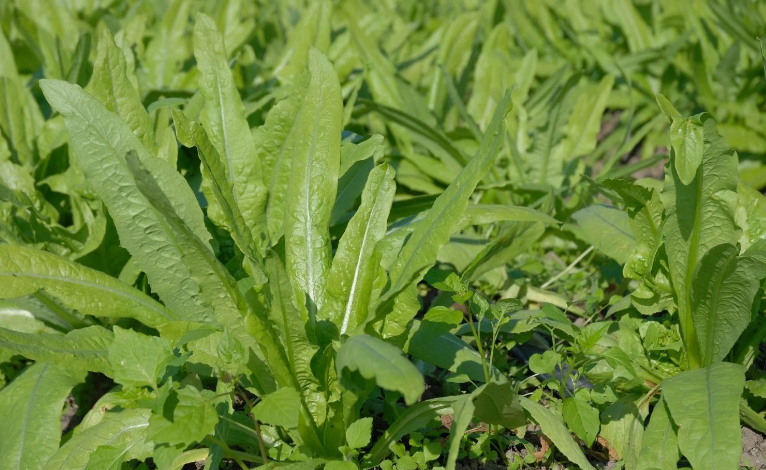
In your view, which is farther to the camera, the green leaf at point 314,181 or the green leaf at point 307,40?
the green leaf at point 307,40

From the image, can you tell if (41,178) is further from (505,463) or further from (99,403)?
(505,463)

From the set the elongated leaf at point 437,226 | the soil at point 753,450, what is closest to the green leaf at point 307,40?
the elongated leaf at point 437,226

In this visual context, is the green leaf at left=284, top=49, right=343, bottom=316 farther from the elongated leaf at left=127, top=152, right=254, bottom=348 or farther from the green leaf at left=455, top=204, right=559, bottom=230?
the green leaf at left=455, top=204, right=559, bottom=230

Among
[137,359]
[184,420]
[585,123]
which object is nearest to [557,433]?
[184,420]

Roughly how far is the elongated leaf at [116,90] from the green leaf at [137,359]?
2.65 ft

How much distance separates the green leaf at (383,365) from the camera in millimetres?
1241

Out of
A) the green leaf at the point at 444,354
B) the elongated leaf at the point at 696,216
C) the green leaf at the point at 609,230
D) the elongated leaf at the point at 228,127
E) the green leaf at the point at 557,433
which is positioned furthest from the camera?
the green leaf at the point at 609,230

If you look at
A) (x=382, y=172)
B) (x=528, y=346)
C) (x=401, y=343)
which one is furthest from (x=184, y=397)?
(x=528, y=346)

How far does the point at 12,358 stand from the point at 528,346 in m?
1.61

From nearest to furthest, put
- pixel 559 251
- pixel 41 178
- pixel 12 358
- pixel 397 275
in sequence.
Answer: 1. pixel 397 275
2. pixel 12 358
3. pixel 41 178
4. pixel 559 251

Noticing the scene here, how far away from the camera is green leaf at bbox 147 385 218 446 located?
1.29 m

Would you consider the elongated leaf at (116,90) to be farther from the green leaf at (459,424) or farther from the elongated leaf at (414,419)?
the green leaf at (459,424)

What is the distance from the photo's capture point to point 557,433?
5.33 ft

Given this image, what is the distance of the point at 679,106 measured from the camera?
383cm
